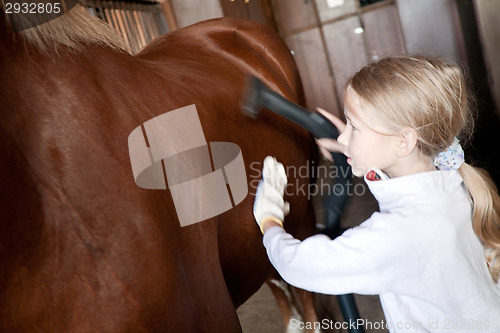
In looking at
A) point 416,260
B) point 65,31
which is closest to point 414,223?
point 416,260

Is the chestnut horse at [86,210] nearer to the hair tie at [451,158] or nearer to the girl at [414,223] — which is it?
the girl at [414,223]

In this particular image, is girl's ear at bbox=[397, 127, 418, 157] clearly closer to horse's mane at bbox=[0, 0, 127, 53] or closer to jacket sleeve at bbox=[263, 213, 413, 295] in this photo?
jacket sleeve at bbox=[263, 213, 413, 295]

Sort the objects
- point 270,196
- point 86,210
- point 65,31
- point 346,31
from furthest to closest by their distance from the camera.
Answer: point 346,31
point 270,196
point 65,31
point 86,210

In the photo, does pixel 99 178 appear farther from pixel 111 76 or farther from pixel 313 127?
pixel 313 127

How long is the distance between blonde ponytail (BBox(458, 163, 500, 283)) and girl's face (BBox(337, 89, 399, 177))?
→ 0.14 meters

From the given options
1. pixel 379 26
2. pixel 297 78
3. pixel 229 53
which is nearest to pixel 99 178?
pixel 229 53

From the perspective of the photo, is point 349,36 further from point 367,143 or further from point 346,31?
point 367,143

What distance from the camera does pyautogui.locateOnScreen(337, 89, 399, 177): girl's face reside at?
843mm

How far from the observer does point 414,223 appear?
2.54ft

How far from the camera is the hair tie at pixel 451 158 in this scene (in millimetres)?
851

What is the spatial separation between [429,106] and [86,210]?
0.57 meters

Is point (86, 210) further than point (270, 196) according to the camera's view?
No

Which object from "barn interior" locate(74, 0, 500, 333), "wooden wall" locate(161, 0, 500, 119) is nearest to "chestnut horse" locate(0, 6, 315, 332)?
"barn interior" locate(74, 0, 500, 333)

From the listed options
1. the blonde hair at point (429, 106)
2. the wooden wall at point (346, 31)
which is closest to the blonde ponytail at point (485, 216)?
the blonde hair at point (429, 106)
